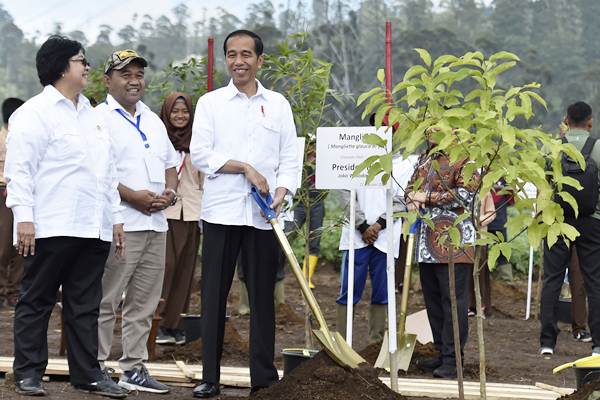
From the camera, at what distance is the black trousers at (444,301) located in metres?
8.54

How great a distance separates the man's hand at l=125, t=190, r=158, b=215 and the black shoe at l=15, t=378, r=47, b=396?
1.30 meters

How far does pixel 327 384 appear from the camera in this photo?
6.39 metres

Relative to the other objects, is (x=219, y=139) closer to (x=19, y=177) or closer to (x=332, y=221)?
(x=19, y=177)

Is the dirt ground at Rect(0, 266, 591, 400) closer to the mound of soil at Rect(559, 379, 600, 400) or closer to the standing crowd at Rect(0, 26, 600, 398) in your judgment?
the standing crowd at Rect(0, 26, 600, 398)

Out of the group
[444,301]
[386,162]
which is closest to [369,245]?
[444,301]

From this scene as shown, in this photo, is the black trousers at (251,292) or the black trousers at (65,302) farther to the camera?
the black trousers at (251,292)

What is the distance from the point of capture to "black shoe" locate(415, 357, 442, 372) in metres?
8.90

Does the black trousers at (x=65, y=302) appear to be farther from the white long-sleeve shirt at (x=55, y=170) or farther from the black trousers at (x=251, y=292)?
the black trousers at (x=251, y=292)

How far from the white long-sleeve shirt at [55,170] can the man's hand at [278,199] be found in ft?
3.20

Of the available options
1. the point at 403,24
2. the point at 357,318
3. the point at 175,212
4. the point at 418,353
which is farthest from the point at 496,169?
the point at 403,24

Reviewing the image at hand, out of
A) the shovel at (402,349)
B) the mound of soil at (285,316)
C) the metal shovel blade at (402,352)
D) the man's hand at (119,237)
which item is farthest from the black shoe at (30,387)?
the mound of soil at (285,316)

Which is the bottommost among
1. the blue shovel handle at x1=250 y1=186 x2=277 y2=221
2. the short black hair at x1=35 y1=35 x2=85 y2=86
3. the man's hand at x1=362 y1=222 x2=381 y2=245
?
the man's hand at x1=362 y1=222 x2=381 y2=245

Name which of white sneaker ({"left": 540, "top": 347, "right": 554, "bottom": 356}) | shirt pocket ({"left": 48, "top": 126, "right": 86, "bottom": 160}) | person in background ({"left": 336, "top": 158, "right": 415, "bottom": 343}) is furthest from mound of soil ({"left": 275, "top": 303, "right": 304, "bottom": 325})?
shirt pocket ({"left": 48, "top": 126, "right": 86, "bottom": 160})

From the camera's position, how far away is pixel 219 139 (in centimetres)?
709
